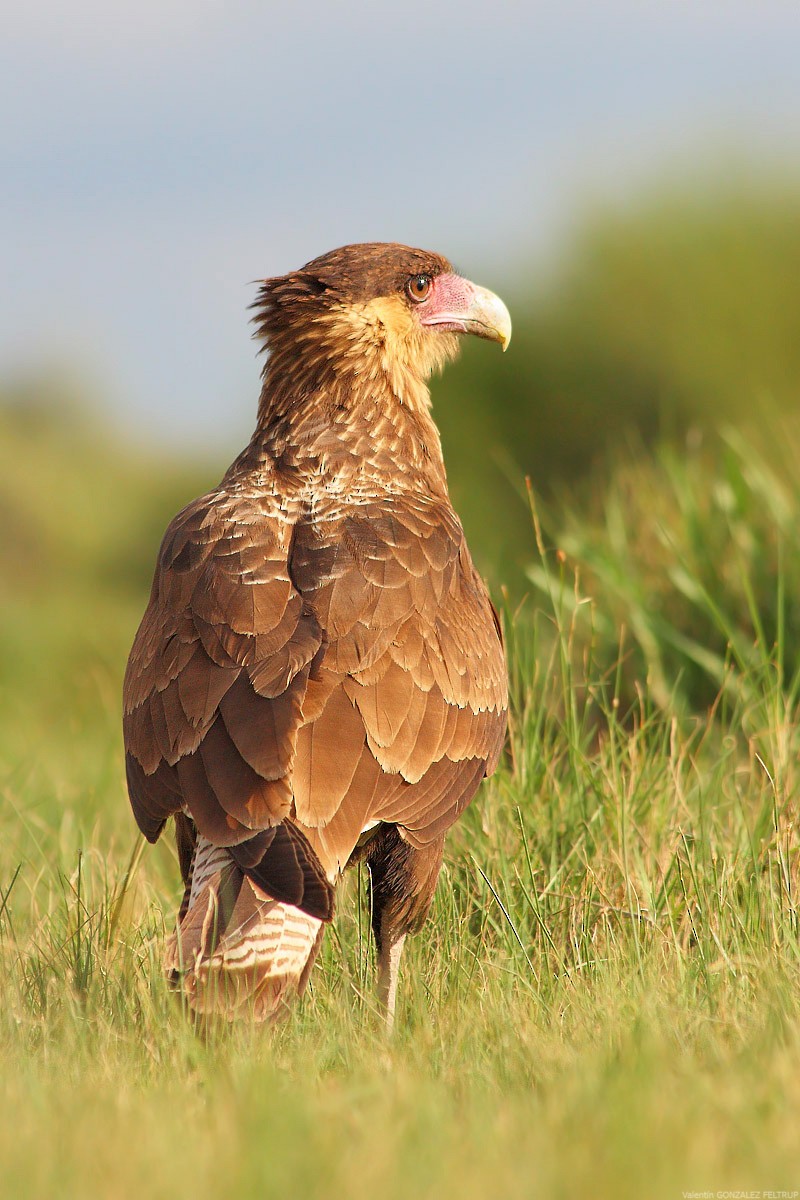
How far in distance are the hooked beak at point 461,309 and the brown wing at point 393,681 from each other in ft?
3.18

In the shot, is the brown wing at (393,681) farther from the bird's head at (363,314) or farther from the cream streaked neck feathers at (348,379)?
the bird's head at (363,314)

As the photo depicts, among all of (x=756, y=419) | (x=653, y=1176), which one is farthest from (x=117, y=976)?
(x=756, y=419)

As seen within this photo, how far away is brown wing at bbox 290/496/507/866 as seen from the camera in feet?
11.6

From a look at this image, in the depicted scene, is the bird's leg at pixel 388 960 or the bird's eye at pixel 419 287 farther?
the bird's eye at pixel 419 287

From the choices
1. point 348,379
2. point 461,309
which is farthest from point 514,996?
point 461,309

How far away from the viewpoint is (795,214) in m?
15.1

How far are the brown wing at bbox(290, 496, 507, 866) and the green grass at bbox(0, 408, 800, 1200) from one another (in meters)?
0.46

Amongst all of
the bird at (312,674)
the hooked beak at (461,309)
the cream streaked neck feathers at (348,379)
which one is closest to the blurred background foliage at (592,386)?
the hooked beak at (461,309)

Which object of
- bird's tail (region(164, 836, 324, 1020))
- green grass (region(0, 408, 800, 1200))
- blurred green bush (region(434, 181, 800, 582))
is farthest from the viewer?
blurred green bush (region(434, 181, 800, 582))

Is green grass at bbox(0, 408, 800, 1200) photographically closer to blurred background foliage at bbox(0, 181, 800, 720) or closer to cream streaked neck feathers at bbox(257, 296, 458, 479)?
cream streaked neck feathers at bbox(257, 296, 458, 479)

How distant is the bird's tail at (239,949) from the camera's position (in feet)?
10.8

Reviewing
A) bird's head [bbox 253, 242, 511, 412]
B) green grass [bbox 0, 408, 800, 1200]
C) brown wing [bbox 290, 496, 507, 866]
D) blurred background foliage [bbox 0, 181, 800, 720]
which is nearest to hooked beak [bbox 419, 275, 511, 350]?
bird's head [bbox 253, 242, 511, 412]

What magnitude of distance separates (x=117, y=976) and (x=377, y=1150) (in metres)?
1.64

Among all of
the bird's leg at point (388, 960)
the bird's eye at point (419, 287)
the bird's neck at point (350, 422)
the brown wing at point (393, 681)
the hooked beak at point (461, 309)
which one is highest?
the bird's eye at point (419, 287)
